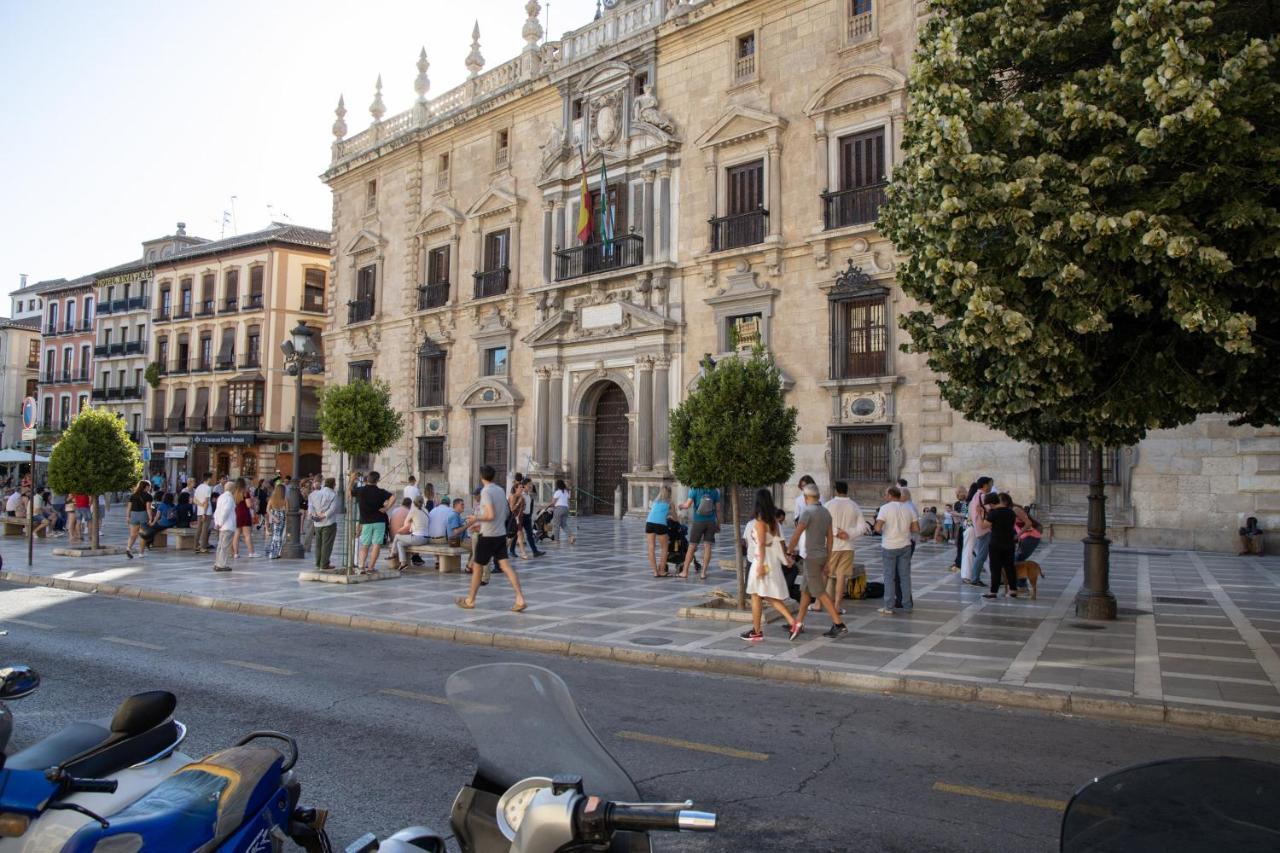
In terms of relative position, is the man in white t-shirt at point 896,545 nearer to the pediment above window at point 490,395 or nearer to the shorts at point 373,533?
the shorts at point 373,533

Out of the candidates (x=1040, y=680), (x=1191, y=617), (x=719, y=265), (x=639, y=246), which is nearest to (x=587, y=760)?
(x=1040, y=680)

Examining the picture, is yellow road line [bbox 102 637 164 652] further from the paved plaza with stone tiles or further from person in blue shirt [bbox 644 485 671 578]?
person in blue shirt [bbox 644 485 671 578]

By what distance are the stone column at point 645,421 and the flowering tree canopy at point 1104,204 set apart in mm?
15934

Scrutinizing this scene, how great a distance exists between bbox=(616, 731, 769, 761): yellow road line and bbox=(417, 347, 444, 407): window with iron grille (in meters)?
25.8

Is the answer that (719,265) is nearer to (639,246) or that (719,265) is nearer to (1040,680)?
(639,246)

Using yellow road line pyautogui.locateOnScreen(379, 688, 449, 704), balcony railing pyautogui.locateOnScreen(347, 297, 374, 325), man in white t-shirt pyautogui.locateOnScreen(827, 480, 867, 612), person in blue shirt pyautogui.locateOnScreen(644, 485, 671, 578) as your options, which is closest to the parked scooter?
yellow road line pyautogui.locateOnScreen(379, 688, 449, 704)

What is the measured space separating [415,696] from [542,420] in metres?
20.7

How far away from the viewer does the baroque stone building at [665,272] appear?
18844 mm

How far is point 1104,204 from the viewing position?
6.54 m

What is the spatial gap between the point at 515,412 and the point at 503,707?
25740 mm

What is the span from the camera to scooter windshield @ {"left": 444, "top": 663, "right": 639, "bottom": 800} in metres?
2.25

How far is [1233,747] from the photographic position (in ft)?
18.2

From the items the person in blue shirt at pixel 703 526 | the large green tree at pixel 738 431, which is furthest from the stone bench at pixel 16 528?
the large green tree at pixel 738 431

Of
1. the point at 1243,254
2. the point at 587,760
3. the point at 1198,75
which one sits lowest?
the point at 587,760
